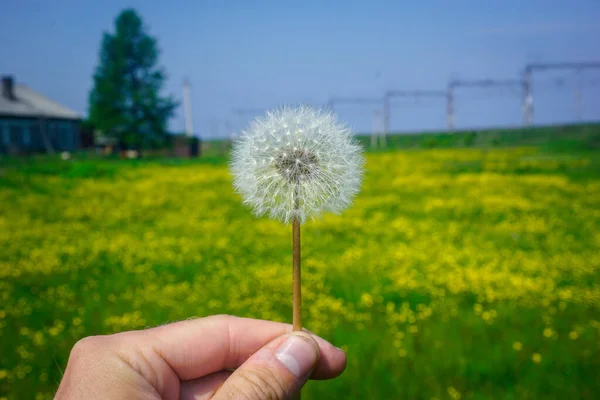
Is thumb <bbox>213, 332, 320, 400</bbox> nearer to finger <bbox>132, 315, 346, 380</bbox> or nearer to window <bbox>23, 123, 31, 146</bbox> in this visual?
finger <bbox>132, 315, 346, 380</bbox>

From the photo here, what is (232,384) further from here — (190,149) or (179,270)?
(190,149)

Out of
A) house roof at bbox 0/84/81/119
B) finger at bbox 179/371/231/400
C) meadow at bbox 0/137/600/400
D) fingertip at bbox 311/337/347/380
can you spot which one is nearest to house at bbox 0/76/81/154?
house roof at bbox 0/84/81/119

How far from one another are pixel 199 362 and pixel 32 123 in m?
45.9

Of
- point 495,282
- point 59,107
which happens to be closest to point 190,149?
point 59,107

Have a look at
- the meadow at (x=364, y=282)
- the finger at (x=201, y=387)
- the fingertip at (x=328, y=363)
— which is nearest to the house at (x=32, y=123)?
the meadow at (x=364, y=282)

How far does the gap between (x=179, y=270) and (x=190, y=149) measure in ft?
121

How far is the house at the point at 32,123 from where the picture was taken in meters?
39.4

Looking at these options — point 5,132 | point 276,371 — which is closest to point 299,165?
point 276,371

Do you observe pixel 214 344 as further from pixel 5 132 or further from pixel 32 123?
pixel 32 123

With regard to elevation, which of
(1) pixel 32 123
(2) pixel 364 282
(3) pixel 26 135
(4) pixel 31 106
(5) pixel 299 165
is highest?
(4) pixel 31 106

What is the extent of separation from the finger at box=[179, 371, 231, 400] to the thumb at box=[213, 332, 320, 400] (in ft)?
1.40

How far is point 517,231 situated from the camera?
1236 cm

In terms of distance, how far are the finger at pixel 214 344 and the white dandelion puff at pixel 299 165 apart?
73 cm

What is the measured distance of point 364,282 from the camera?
8.85m
